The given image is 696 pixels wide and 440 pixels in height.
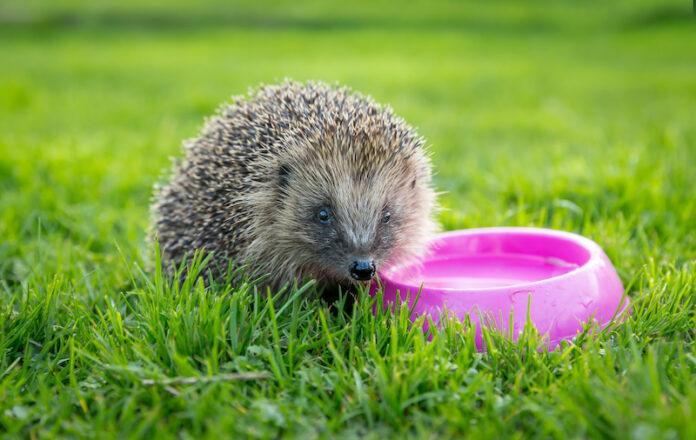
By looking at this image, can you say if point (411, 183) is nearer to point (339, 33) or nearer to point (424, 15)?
point (339, 33)

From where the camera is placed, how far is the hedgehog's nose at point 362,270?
8.78 ft

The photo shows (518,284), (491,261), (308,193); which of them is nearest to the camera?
Answer: (518,284)

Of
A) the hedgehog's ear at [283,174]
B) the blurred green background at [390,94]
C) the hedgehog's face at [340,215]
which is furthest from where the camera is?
the blurred green background at [390,94]

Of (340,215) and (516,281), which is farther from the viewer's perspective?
(516,281)

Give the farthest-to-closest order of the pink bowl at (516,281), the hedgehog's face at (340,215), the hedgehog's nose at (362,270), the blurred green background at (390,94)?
1. the blurred green background at (390,94)
2. the hedgehog's face at (340,215)
3. the hedgehog's nose at (362,270)
4. the pink bowl at (516,281)

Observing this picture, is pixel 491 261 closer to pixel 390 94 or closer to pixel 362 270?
pixel 362 270


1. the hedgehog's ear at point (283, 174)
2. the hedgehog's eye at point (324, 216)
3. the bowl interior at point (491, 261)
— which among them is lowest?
the bowl interior at point (491, 261)

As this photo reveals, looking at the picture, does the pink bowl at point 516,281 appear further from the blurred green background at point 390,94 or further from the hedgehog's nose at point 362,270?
the blurred green background at point 390,94

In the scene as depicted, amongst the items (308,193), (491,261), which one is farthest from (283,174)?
(491,261)

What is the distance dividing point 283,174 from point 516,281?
48.0 inches

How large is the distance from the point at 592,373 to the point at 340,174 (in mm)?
1348

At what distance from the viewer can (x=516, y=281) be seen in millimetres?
3119

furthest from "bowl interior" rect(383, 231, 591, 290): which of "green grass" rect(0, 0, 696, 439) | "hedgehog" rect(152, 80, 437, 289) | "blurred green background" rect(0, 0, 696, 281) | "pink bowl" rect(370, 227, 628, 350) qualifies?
"blurred green background" rect(0, 0, 696, 281)

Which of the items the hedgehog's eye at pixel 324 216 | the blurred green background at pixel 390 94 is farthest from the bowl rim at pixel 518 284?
the blurred green background at pixel 390 94
